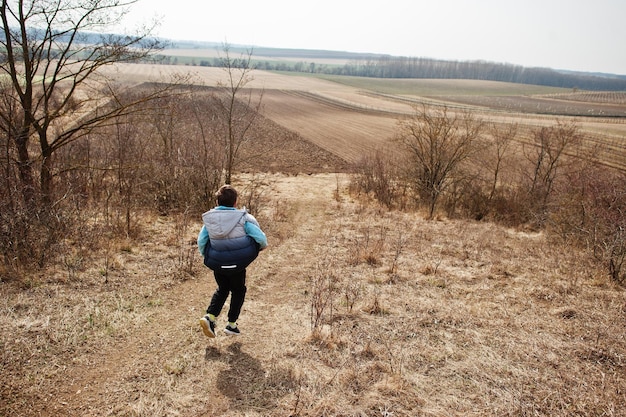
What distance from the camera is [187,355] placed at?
4.75 metres

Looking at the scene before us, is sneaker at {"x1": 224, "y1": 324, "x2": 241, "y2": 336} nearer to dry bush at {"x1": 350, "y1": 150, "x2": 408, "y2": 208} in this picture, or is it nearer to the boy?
the boy

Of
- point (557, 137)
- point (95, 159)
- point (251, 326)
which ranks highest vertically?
point (557, 137)

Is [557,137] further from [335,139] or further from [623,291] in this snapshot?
[335,139]

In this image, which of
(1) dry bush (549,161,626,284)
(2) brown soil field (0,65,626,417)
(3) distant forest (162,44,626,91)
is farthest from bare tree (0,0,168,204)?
(3) distant forest (162,44,626,91)

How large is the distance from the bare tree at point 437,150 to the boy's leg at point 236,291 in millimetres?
12904

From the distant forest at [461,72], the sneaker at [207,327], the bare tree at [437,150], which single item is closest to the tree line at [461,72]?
the distant forest at [461,72]

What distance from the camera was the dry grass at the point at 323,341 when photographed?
4.07 metres

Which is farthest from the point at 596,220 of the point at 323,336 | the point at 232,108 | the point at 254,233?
the point at 232,108

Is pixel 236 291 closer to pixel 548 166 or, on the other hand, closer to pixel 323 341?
pixel 323 341

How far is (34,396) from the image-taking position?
154 inches

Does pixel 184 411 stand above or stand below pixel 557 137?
below

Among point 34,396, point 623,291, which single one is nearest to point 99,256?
point 34,396

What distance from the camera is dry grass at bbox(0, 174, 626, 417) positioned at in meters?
4.07

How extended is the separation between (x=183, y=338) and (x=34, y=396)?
63.5 inches
